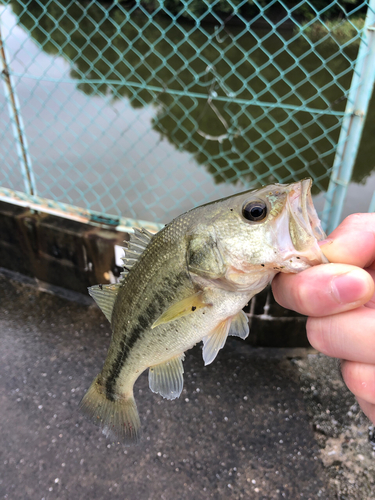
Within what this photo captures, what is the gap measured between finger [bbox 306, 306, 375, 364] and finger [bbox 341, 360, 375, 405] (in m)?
0.03

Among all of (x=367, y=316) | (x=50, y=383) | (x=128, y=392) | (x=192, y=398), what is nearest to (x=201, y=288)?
(x=367, y=316)

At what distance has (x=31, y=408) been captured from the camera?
2398 millimetres

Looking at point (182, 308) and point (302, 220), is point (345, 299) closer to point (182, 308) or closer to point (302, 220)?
point (302, 220)

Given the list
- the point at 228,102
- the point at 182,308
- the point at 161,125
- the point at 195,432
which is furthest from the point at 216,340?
the point at 228,102

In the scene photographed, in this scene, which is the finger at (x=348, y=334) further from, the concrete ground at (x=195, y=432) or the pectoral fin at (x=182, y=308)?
the concrete ground at (x=195, y=432)

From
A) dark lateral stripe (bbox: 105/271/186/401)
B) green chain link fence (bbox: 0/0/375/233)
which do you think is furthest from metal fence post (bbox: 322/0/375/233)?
dark lateral stripe (bbox: 105/271/186/401)

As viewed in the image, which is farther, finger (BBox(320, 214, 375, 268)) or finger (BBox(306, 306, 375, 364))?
finger (BBox(320, 214, 375, 268))

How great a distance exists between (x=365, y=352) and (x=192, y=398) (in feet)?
5.41

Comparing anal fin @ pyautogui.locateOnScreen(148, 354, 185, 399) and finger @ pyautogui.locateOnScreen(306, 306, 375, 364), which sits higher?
finger @ pyautogui.locateOnScreen(306, 306, 375, 364)

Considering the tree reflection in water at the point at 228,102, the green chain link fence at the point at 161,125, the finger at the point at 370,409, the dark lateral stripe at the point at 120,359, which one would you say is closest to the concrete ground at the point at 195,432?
the dark lateral stripe at the point at 120,359

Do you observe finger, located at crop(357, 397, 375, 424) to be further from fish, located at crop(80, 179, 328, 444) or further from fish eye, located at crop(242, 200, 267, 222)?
fish eye, located at crop(242, 200, 267, 222)

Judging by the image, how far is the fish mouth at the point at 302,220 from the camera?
3.38 feet

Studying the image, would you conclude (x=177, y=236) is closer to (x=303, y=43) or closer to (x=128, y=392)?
(x=128, y=392)

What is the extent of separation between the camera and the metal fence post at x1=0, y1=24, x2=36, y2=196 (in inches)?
114
